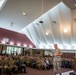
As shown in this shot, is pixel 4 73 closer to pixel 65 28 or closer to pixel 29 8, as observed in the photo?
pixel 29 8

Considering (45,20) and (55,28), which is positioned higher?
(45,20)

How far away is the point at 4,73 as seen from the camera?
5641 millimetres

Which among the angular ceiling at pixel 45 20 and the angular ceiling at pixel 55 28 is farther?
the angular ceiling at pixel 55 28

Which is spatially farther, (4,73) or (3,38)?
(3,38)

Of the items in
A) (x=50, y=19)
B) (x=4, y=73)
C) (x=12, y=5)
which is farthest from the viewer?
(x=50, y=19)

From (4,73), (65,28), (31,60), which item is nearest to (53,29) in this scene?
(65,28)

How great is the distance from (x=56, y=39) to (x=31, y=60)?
12.4ft

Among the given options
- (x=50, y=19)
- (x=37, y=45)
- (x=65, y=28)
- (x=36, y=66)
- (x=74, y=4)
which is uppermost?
(x=74, y=4)

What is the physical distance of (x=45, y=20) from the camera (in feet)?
35.0

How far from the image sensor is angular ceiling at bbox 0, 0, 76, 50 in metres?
8.30

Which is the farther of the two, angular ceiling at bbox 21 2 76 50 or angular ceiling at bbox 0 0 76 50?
angular ceiling at bbox 21 2 76 50

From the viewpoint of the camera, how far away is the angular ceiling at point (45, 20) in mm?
8304

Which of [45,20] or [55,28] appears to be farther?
[55,28]

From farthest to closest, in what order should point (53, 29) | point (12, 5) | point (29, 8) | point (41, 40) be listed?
point (41, 40), point (53, 29), point (29, 8), point (12, 5)
